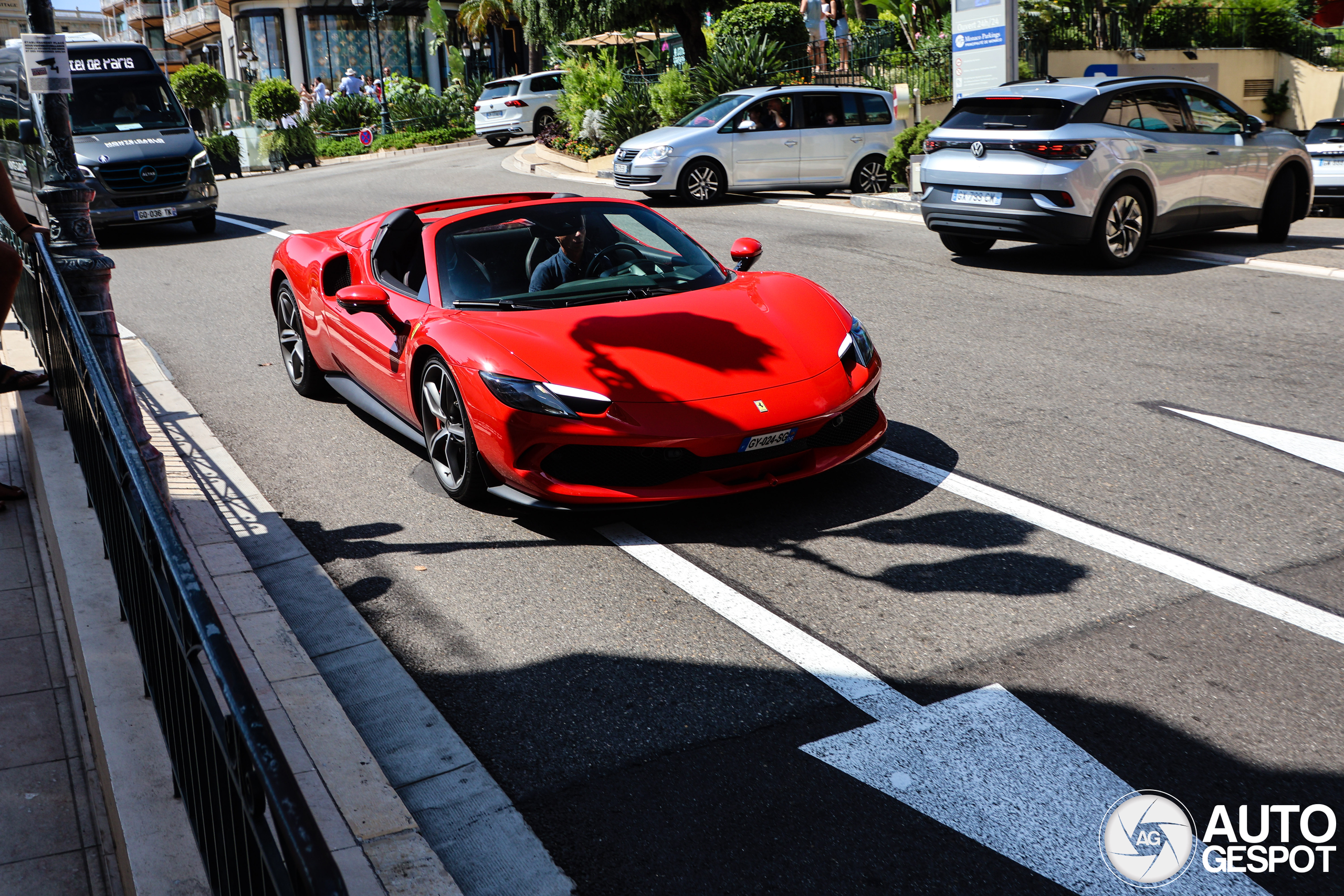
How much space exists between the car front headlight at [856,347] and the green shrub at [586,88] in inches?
818

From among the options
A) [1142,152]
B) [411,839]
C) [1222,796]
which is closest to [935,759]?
[1222,796]

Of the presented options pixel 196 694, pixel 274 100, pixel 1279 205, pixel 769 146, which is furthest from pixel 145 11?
pixel 196 694

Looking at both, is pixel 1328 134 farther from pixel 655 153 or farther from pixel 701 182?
pixel 655 153

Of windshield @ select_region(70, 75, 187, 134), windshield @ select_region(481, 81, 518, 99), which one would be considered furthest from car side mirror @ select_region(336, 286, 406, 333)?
windshield @ select_region(481, 81, 518, 99)

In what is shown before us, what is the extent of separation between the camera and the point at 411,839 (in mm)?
3049

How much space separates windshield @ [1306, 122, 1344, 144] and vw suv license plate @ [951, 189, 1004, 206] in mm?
9123

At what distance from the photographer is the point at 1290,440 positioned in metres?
5.92

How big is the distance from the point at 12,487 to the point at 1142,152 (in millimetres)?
9558

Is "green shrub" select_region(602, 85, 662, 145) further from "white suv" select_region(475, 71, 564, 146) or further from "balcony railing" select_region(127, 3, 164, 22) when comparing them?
"balcony railing" select_region(127, 3, 164, 22)

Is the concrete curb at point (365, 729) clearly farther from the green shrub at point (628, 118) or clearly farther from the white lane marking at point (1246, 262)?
the green shrub at point (628, 118)

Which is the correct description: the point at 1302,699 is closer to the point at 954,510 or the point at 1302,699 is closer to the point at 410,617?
the point at 954,510

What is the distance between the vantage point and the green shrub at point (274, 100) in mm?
36625

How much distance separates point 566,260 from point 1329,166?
1462 centimetres

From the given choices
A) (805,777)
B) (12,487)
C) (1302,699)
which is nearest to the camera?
(805,777)
